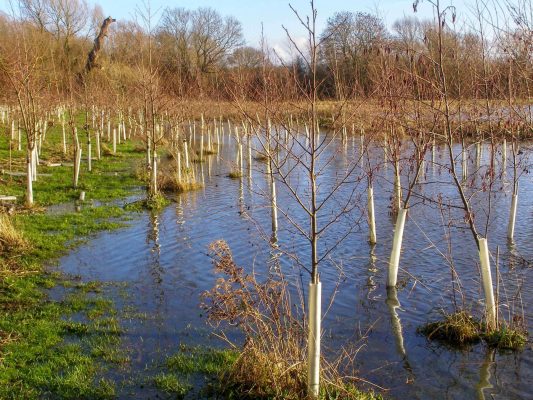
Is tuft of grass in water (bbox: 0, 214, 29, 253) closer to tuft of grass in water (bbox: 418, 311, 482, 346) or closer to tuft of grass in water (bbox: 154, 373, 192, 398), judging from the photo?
tuft of grass in water (bbox: 154, 373, 192, 398)

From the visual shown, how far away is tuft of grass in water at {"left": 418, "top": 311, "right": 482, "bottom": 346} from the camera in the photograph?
7074 millimetres

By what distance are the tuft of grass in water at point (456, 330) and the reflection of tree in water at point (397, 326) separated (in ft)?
1.22

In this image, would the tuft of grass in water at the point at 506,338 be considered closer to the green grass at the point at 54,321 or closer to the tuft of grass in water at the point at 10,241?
the green grass at the point at 54,321

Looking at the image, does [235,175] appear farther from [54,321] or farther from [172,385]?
[172,385]

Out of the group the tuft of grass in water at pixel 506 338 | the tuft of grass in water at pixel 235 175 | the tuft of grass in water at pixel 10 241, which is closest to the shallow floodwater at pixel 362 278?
the tuft of grass in water at pixel 506 338

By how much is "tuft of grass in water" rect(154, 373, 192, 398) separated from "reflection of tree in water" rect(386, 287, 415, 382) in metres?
2.56

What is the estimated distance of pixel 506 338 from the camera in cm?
687

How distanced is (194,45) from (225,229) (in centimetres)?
4683

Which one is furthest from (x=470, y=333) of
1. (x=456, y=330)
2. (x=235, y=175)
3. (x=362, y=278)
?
(x=235, y=175)

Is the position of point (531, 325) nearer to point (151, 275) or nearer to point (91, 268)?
point (151, 275)

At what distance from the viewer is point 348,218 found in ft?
46.4

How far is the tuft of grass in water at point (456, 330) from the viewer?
707 cm

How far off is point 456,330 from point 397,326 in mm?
915

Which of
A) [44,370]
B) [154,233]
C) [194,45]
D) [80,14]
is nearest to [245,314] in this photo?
[44,370]
